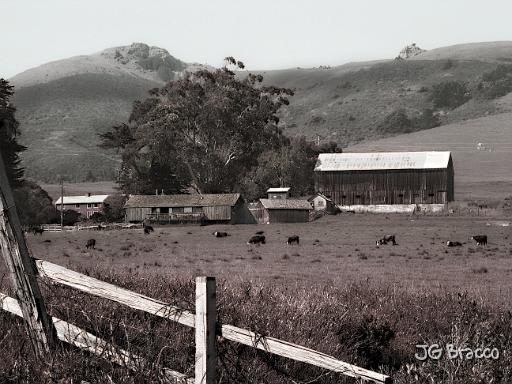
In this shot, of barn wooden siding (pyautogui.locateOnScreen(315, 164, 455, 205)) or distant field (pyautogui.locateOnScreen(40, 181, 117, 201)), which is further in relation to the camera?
distant field (pyautogui.locateOnScreen(40, 181, 117, 201))

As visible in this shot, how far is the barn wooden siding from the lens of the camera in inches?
3595

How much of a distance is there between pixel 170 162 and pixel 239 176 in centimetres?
1153

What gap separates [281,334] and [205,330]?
3.85m

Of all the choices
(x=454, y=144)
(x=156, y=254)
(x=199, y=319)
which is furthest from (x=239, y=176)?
(x=199, y=319)

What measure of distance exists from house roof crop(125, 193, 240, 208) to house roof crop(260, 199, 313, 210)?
3.47 m

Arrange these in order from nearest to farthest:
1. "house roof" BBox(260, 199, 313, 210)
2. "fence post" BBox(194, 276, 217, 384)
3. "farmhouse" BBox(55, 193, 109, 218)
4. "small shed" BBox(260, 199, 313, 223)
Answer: "fence post" BBox(194, 276, 217, 384)
"small shed" BBox(260, 199, 313, 223)
"house roof" BBox(260, 199, 313, 210)
"farmhouse" BBox(55, 193, 109, 218)

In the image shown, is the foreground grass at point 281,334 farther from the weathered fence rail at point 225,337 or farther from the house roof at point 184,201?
the house roof at point 184,201

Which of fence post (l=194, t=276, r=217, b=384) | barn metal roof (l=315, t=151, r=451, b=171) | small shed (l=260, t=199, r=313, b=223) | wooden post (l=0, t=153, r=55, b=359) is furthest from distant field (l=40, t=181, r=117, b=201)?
fence post (l=194, t=276, r=217, b=384)

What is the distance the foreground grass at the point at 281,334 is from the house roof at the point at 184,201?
68.2m

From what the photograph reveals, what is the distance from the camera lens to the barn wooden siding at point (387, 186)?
3595 inches

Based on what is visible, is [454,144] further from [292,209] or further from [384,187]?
[292,209]

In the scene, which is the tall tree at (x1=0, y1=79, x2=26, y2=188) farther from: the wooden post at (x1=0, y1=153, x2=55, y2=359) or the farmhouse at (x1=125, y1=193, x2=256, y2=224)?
the wooden post at (x1=0, y1=153, x2=55, y2=359)

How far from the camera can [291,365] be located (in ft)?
29.4

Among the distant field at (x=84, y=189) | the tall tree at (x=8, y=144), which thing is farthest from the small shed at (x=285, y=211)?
the distant field at (x=84, y=189)
